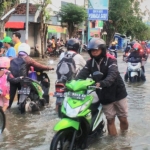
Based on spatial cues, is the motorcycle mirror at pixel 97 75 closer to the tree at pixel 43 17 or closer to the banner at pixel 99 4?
the tree at pixel 43 17

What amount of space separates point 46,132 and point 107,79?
176cm

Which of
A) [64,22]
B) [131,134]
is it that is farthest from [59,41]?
[131,134]

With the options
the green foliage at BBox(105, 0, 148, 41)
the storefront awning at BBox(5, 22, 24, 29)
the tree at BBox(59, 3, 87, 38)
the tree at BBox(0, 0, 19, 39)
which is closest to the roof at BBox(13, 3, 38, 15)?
the storefront awning at BBox(5, 22, 24, 29)

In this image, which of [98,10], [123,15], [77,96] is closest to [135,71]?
[77,96]

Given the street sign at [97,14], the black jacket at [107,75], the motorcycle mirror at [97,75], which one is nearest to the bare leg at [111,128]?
the black jacket at [107,75]

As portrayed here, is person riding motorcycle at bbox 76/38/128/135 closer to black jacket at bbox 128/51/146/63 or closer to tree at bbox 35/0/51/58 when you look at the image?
black jacket at bbox 128/51/146/63

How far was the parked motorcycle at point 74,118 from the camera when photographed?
514 cm

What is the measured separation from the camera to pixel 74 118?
525cm

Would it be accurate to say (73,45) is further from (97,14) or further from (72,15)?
(72,15)

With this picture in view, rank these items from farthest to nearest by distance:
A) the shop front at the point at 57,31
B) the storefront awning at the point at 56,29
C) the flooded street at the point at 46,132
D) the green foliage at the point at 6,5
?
the shop front at the point at 57,31 → the storefront awning at the point at 56,29 → the green foliage at the point at 6,5 → the flooded street at the point at 46,132

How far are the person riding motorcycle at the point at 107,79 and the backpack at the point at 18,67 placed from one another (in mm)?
2435

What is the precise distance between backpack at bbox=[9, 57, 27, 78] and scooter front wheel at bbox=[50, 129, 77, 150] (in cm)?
310

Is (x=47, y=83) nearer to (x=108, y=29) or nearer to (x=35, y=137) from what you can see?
(x=35, y=137)

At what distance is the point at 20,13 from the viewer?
29812mm
